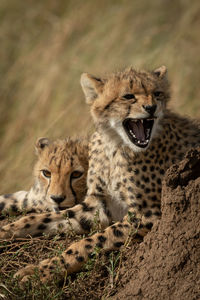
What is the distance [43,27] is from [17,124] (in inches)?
84.3

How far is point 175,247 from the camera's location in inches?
106

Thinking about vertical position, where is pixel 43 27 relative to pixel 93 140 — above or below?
above

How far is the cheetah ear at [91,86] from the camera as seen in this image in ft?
12.7

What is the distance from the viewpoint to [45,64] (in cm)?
891

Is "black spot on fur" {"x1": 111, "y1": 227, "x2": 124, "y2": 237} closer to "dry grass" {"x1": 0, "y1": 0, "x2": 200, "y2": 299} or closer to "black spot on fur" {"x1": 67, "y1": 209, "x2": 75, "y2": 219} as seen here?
"black spot on fur" {"x1": 67, "y1": 209, "x2": 75, "y2": 219}

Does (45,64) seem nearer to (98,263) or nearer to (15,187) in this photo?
(15,187)

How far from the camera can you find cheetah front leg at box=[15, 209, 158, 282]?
316 cm

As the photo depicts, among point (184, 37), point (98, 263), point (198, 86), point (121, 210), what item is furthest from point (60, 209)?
point (184, 37)

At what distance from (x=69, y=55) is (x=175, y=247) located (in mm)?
6312

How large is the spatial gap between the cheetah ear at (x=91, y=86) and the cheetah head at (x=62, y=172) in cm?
58

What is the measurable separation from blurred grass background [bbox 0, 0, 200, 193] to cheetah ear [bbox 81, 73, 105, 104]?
245 centimetres

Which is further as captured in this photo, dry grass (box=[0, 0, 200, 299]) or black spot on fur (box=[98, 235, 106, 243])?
dry grass (box=[0, 0, 200, 299])

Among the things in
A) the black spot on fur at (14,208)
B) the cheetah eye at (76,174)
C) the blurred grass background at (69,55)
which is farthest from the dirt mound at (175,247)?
the blurred grass background at (69,55)

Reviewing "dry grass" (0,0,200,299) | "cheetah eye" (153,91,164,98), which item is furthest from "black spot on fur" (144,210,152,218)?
"dry grass" (0,0,200,299)
